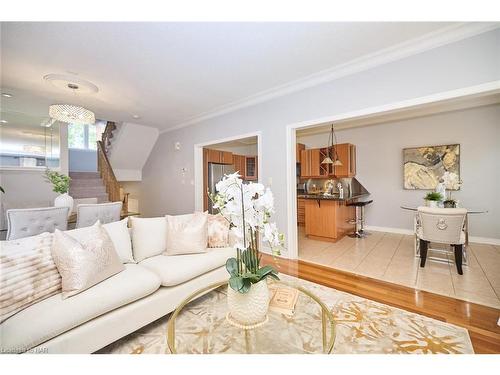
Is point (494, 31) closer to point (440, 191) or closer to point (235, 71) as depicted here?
point (440, 191)

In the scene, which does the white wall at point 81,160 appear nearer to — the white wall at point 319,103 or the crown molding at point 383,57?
the white wall at point 319,103

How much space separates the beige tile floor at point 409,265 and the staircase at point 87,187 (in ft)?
16.4

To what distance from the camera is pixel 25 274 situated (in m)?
1.30

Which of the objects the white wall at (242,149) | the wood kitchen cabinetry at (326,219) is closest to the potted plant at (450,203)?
the wood kitchen cabinetry at (326,219)

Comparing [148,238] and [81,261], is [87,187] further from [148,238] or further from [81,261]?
[81,261]

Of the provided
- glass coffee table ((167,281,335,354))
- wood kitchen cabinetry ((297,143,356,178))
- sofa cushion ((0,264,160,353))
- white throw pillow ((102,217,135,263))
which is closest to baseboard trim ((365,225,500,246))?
wood kitchen cabinetry ((297,143,356,178))

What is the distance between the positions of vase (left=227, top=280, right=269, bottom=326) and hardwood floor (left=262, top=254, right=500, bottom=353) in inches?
60.0

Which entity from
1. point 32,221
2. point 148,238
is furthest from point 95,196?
point 148,238

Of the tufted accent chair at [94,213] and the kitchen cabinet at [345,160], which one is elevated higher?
the kitchen cabinet at [345,160]

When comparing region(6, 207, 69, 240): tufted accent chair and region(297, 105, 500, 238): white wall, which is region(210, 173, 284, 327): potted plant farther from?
region(297, 105, 500, 238): white wall

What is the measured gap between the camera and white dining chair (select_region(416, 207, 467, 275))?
257 cm

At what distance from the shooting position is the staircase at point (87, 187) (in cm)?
491
